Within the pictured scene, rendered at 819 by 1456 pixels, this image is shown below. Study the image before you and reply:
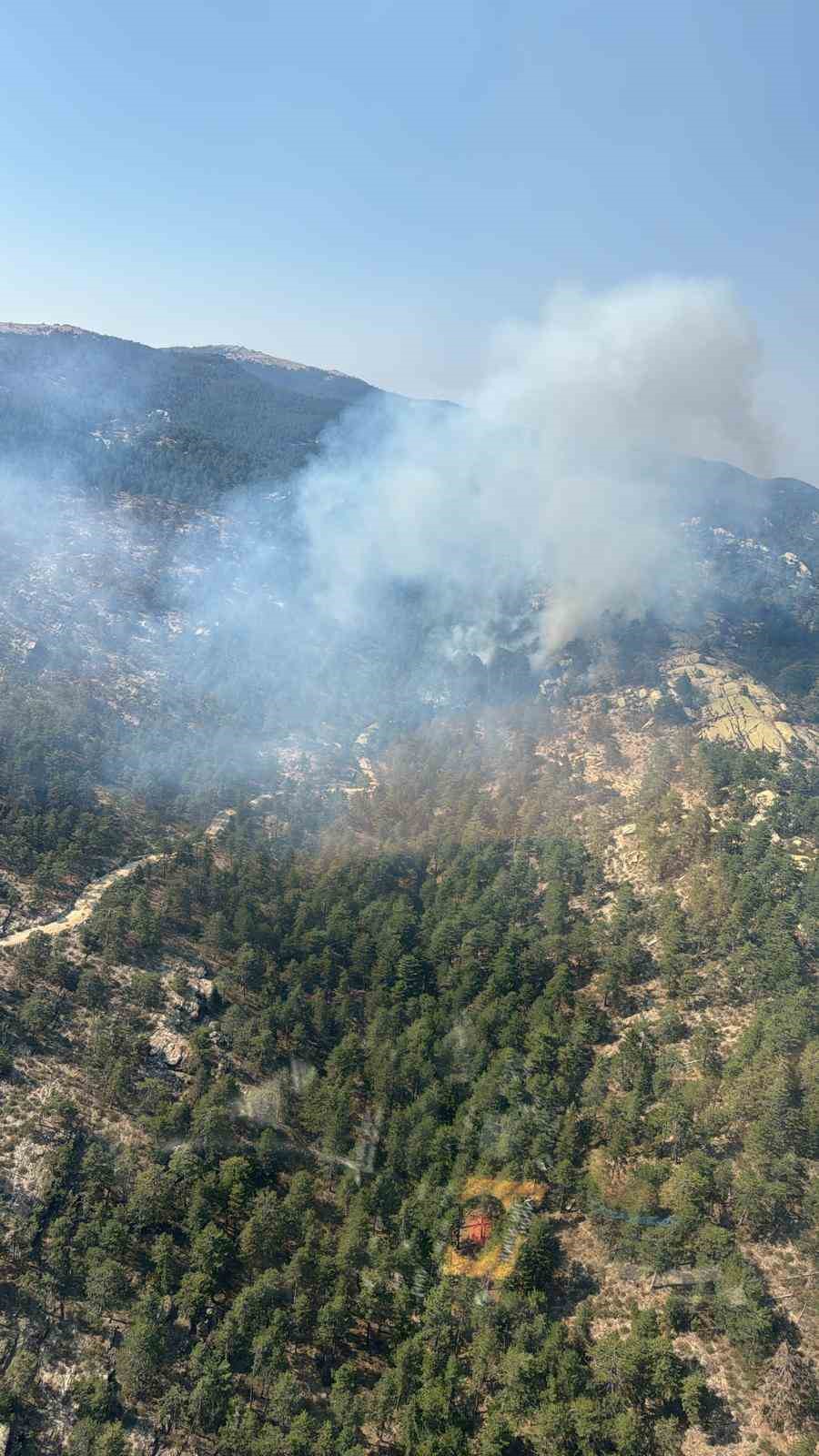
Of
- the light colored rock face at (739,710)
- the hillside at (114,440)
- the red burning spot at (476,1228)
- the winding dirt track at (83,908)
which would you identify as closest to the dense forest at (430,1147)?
the red burning spot at (476,1228)

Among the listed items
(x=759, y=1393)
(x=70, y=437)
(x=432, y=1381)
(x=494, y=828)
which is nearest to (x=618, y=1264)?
(x=759, y=1393)

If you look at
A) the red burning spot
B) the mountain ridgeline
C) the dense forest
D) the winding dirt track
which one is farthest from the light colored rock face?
the winding dirt track

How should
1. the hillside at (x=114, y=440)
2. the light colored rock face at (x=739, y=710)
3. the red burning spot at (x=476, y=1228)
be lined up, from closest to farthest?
1. the red burning spot at (x=476, y=1228)
2. the light colored rock face at (x=739, y=710)
3. the hillside at (x=114, y=440)

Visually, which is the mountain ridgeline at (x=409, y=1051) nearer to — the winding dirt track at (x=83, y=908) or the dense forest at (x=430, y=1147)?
the dense forest at (x=430, y=1147)

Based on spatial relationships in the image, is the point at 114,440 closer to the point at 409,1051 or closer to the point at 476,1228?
the point at 409,1051

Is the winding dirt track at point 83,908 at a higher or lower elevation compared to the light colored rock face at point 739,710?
lower

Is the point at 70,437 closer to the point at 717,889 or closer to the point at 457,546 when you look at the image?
the point at 457,546

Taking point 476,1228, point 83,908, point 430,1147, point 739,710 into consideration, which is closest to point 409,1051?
point 430,1147
